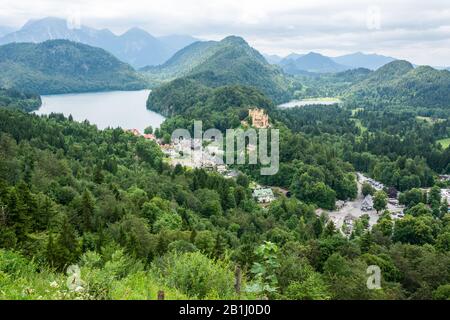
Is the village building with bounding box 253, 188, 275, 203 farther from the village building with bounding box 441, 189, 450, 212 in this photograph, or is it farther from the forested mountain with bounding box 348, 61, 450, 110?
the forested mountain with bounding box 348, 61, 450, 110

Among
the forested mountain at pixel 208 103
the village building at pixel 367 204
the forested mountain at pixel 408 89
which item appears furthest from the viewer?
the forested mountain at pixel 408 89

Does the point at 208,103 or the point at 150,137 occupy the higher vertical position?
the point at 208,103

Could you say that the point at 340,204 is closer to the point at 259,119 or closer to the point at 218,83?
the point at 259,119

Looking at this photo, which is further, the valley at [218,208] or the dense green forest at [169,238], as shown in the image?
the valley at [218,208]

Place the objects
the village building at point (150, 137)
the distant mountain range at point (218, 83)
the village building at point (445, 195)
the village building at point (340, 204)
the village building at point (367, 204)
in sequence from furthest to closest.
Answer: the distant mountain range at point (218, 83)
the village building at point (150, 137)
the village building at point (340, 204)
the village building at point (445, 195)
the village building at point (367, 204)

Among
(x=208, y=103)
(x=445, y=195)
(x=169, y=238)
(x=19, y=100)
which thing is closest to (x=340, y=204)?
(x=445, y=195)

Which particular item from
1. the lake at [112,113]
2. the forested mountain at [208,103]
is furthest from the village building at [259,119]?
the lake at [112,113]

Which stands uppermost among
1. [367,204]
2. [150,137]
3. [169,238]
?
[150,137]

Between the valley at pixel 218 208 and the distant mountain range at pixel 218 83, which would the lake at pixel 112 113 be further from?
the distant mountain range at pixel 218 83
